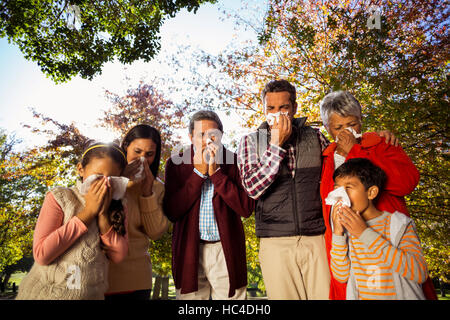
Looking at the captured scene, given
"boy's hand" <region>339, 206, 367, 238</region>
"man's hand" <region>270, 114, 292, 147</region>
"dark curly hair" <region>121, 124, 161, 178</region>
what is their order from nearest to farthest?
"boy's hand" <region>339, 206, 367, 238</region> → "man's hand" <region>270, 114, 292, 147</region> → "dark curly hair" <region>121, 124, 161, 178</region>

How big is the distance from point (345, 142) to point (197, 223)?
1.42 metres

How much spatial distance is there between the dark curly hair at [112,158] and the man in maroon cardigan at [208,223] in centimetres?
62

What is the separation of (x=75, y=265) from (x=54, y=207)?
40 centimetres

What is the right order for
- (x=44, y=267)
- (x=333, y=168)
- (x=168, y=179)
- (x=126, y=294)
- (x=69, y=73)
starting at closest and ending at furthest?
1. (x=44, y=267)
2. (x=126, y=294)
3. (x=333, y=168)
4. (x=168, y=179)
5. (x=69, y=73)

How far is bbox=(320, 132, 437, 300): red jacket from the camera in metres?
2.02

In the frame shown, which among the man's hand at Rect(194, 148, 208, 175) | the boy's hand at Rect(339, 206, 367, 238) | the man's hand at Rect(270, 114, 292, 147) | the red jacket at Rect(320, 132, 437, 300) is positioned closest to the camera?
the boy's hand at Rect(339, 206, 367, 238)

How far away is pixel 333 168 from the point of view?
2.23m

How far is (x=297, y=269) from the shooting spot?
7.00 feet

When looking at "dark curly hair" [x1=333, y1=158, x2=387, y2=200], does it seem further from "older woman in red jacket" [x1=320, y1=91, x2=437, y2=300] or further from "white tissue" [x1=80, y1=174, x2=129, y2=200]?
"white tissue" [x1=80, y1=174, x2=129, y2=200]

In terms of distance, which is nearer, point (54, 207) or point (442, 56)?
point (54, 207)

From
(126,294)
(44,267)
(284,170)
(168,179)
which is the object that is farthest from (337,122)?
(44,267)

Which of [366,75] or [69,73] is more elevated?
[69,73]

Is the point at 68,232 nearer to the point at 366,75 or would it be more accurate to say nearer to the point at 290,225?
the point at 290,225
